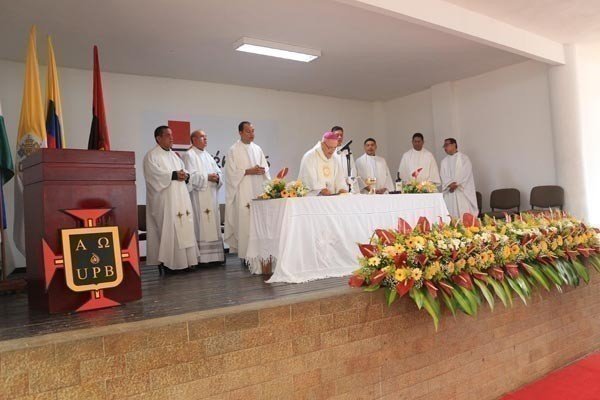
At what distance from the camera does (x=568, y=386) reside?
11.8ft

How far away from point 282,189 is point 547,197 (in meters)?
5.10

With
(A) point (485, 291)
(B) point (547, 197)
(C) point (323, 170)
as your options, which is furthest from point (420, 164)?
(A) point (485, 291)

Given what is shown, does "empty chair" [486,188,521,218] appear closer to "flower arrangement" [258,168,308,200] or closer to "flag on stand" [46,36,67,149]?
"flower arrangement" [258,168,308,200]

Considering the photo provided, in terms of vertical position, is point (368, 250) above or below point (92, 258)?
below

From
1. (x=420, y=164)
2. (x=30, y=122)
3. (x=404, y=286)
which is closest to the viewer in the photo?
(x=404, y=286)

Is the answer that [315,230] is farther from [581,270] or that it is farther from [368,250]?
[581,270]

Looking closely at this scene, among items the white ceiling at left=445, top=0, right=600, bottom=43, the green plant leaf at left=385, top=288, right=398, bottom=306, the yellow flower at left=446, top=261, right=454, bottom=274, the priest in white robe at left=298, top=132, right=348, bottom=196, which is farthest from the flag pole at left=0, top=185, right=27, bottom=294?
the white ceiling at left=445, top=0, right=600, bottom=43

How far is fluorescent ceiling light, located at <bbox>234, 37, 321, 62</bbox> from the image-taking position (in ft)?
21.2

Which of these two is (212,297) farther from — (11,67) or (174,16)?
(11,67)

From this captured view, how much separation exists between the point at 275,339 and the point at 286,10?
4222 mm

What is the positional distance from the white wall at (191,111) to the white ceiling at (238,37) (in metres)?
0.25

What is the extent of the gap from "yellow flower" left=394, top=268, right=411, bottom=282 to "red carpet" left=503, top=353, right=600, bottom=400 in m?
1.41

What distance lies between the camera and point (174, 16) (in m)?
5.61

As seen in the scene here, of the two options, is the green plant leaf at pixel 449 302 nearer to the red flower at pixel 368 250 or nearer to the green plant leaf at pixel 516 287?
the red flower at pixel 368 250
